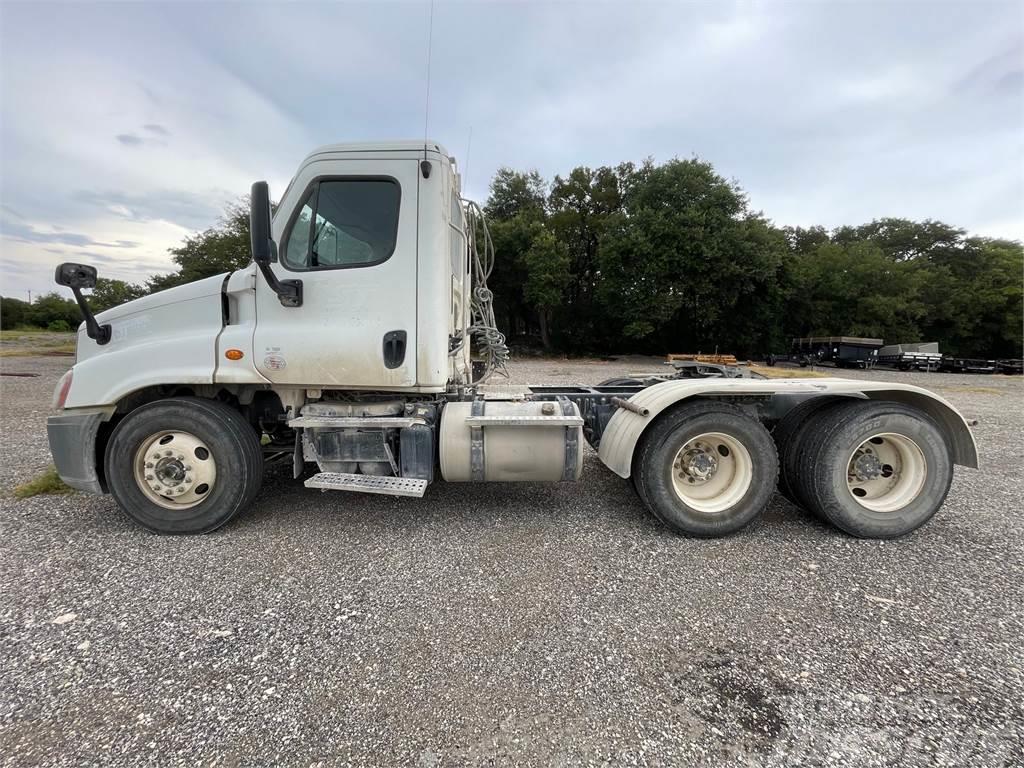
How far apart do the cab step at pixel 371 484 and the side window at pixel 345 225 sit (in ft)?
5.27

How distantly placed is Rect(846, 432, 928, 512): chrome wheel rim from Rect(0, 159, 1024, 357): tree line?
69.1ft

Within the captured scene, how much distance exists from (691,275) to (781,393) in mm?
22249

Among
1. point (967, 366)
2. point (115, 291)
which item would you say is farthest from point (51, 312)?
point (967, 366)

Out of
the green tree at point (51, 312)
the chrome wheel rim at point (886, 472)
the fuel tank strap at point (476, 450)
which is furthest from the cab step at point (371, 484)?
the green tree at point (51, 312)

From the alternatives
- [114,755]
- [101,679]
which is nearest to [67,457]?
[101,679]

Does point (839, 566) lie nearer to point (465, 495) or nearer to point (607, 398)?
point (607, 398)

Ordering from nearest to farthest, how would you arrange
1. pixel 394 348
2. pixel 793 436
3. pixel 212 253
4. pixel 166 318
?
pixel 394 348, pixel 166 318, pixel 793 436, pixel 212 253

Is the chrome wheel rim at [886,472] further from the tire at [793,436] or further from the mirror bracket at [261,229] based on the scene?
the mirror bracket at [261,229]

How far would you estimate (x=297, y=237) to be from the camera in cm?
337

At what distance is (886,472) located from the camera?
3.57 m

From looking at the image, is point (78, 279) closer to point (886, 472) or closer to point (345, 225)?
point (345, 225)

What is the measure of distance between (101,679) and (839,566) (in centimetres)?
424

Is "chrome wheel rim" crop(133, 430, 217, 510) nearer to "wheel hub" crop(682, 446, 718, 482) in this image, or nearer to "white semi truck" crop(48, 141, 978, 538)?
"white semi truck" crop(48, 141, 978, 538)

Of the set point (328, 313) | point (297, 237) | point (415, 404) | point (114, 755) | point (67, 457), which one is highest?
point (297, 237)
